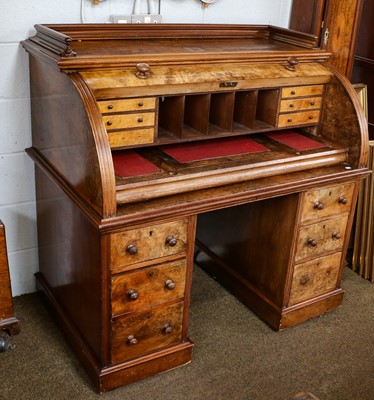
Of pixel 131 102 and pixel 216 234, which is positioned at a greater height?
pixel 131 102

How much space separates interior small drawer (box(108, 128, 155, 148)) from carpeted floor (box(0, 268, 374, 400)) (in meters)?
1.08

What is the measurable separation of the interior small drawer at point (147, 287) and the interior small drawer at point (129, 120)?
592 millimetres

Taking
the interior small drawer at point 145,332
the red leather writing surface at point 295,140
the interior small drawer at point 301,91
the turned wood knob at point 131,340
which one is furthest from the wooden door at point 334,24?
the turned wood knob at point 131,340

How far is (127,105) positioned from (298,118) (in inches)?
37.9

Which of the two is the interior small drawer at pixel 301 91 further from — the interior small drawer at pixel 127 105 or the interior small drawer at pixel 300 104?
the interior small drawer at pixel 127 105

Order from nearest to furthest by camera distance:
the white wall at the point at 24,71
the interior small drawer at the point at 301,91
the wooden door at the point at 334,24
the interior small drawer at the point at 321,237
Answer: the white wall at the point at 24,71 → the interior small drawer at the point at 301,91 → the interior small drawer at the point at 321,237 → the wooden door at the point at 334,24

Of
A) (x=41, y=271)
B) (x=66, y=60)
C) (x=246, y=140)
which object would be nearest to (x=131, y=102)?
(x=66, y=60)

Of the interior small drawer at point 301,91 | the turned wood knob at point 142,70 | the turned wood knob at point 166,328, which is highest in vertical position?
the turned wood knob at point 142,70

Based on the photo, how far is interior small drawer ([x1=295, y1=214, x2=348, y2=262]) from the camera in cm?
287

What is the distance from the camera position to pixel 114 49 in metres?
2.54

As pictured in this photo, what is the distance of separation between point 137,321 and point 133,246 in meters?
0.38

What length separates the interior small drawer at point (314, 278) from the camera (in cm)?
297

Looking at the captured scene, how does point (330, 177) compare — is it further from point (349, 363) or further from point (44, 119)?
point (44, 119)

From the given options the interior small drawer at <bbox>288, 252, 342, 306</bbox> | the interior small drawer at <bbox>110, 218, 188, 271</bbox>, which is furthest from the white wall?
the interior small drawer at <bbox>288, 252, 342, 306</bbox>
